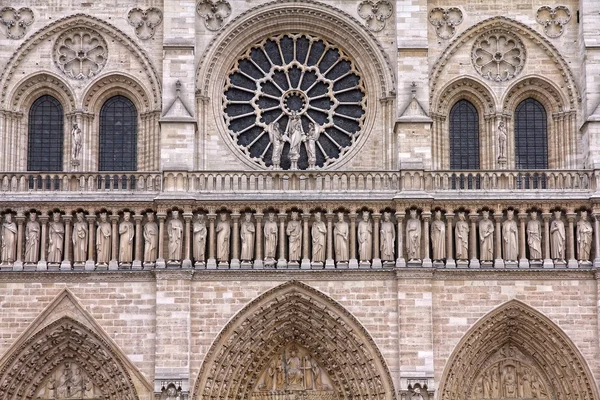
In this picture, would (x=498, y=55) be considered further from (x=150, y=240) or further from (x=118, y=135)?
(x=150, y=240)

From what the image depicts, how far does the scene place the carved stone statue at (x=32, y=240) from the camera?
26297 mm

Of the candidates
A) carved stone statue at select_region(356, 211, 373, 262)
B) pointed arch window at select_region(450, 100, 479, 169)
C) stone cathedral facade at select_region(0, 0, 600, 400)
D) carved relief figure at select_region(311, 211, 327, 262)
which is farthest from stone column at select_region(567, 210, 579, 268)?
carved relief figure at select_region(311, 211, 327, 262)

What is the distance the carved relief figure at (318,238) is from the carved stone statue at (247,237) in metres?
1.33

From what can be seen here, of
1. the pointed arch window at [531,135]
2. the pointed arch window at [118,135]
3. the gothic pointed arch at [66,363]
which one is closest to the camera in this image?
the gothic pointed arch at [66,363]

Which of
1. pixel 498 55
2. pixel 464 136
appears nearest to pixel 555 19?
pixel 498 55

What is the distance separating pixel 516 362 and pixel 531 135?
210 inches

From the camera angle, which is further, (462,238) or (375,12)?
(375,12)

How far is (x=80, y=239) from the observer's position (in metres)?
26.4

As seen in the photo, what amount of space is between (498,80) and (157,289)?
9206 millimetres

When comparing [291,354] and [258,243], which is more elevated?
[258,243]

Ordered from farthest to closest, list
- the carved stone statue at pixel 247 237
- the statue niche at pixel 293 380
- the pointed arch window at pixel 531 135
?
the pointed arch window at pixel 531 135, the statue niche at pixel 293 380, the carved stone statue at pixel 247 237

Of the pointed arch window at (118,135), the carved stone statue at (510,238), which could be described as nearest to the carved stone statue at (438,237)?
the carved stone statue at (510,238)

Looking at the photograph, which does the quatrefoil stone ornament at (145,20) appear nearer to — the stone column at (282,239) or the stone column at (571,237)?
the stone column at (282,239)

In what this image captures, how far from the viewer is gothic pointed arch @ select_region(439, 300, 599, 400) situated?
86.0 feet
